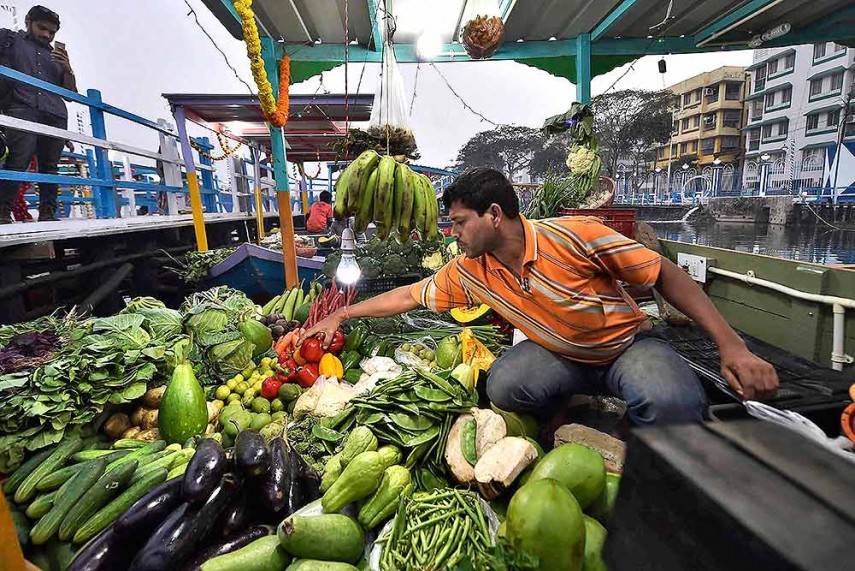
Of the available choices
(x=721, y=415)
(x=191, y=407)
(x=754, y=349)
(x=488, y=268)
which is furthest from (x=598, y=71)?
(x=191, y=407)

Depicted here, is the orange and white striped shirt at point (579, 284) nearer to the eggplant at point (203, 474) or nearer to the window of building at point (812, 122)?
the eggplant at point (203, 474)

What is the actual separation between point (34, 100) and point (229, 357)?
3.95 m

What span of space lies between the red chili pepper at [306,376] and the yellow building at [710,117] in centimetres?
5393

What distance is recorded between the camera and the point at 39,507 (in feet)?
5.77

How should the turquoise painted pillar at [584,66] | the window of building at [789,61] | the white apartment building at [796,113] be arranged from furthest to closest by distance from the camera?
the window of building at [789,61] → the white apartment building at [796,113] → the turquoise painted pillar at [584,66]

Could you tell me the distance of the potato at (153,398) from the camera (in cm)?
255

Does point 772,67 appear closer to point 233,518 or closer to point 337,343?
point 337,343

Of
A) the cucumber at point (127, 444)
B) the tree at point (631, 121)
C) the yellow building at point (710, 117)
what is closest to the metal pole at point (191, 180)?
the cucumber at point (127, 444)

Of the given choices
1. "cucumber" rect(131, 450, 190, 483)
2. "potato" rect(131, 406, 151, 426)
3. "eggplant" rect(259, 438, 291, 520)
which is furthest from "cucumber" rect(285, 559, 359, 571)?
"potato" rect(131, 406, 151, 426)

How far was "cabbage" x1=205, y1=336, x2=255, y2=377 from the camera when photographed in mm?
2906

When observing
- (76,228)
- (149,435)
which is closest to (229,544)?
(149,435)

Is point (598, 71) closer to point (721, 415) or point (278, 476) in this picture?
point (721, 415)

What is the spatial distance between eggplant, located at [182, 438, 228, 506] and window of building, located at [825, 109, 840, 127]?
150 ft

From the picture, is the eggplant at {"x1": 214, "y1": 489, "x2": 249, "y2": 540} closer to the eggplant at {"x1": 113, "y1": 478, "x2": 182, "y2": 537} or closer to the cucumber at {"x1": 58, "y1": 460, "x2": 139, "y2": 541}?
the eggplant at {"x1": 113, "y1": 478, "x2": 182, "y2": 537}
